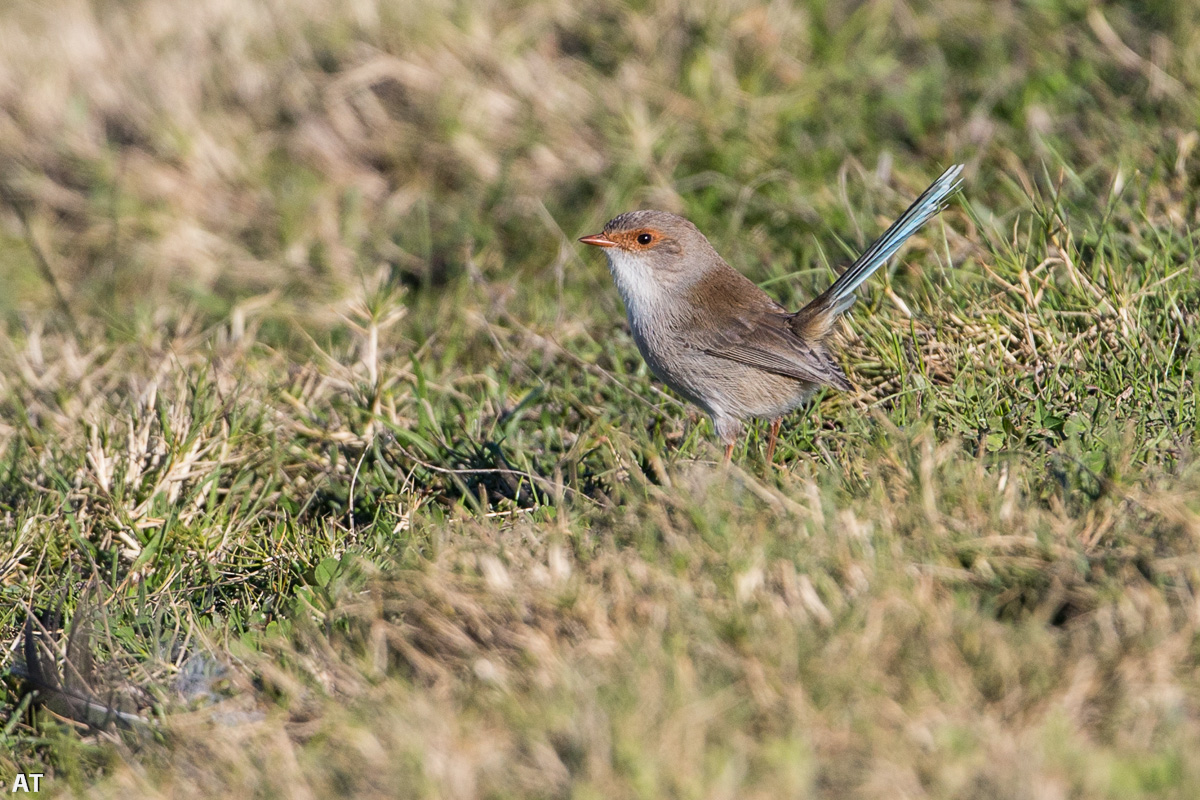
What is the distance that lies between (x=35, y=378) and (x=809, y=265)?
11.1ft

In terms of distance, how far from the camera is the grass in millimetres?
2828

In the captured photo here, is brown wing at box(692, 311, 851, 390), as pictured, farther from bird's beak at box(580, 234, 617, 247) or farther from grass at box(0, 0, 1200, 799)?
bird's beak at box(580, 234, 617, 247)

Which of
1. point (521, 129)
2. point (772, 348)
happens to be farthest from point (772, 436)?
point (521, 129)

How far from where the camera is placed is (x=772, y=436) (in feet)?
14.7

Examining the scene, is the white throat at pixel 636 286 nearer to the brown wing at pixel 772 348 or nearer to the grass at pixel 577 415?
the brown wing at pixel 772 348

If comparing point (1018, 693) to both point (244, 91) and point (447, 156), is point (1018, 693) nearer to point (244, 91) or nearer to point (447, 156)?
point (447, 156)

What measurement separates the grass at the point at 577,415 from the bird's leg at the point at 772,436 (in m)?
0.09

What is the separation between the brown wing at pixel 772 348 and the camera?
4.51m

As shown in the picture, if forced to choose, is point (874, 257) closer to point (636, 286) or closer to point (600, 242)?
point (636, 286)

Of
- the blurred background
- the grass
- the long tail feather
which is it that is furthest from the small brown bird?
the blurred background

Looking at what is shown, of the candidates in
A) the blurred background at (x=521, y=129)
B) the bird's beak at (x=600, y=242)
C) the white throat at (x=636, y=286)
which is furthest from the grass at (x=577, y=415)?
the bird's beak at (x=600, y=242)

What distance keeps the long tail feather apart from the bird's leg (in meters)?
0.35

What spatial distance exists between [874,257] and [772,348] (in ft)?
1.60

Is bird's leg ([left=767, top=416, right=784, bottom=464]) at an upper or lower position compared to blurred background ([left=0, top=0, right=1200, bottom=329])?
lower
